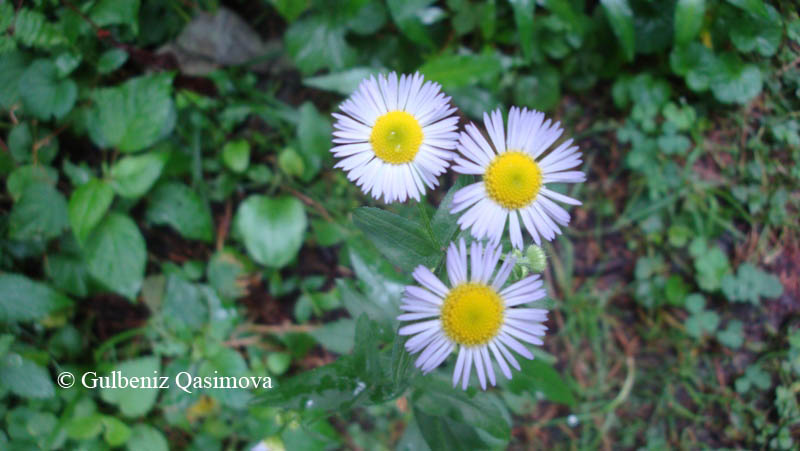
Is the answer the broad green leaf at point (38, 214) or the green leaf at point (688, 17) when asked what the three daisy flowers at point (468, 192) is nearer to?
the green leaf at point (688, 17)

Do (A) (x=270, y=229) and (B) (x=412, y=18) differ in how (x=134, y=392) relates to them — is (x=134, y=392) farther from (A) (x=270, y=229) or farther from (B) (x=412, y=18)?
(B) (x=412, y=18)

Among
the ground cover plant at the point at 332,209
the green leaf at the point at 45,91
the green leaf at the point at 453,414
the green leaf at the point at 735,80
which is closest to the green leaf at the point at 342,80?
the ground cover plant at the point at 332,209

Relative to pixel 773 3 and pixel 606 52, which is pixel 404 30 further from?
pixel 773 3

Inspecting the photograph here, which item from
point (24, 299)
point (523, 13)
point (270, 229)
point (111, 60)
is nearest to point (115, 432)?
point (24, 299)

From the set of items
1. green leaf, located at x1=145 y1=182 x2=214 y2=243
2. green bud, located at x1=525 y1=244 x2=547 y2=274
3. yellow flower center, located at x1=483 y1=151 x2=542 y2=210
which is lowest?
green bud, located at x1=525 y1=244 x2=547 y2=274

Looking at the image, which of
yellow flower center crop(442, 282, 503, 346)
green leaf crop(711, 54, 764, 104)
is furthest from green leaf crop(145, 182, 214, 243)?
green leaf crop(711, 54, 764, 104)

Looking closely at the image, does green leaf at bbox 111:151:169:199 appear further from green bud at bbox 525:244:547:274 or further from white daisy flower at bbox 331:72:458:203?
green bud at bbox 525:244:547:274

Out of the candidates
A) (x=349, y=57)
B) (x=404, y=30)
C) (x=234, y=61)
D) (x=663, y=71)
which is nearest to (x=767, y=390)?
(x=663, y=71)
